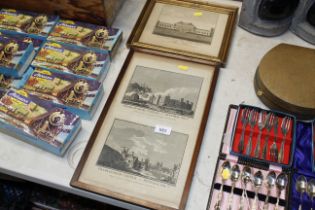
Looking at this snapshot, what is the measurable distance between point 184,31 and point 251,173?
0.45m

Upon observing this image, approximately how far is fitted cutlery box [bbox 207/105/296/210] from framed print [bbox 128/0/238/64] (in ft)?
0.72

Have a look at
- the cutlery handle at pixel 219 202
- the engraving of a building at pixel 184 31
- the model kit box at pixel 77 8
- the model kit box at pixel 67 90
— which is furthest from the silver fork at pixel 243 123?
the model kit box at pixel 77 8

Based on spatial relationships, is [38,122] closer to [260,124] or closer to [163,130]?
[163,130]

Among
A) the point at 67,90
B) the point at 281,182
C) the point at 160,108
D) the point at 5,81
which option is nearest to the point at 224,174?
the point at 281,182

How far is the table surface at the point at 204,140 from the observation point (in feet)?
2.38

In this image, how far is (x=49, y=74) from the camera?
2.76ft

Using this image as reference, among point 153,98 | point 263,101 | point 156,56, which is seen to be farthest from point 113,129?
point 263,101

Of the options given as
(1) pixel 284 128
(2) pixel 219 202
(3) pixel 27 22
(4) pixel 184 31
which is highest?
(4) pixel 184 31

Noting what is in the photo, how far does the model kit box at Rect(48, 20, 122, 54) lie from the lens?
0.89 meters

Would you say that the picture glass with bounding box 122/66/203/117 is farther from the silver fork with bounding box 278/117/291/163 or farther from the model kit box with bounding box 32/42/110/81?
the silver fork with bounding box 278/117/291/163

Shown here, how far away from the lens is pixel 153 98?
0.83m

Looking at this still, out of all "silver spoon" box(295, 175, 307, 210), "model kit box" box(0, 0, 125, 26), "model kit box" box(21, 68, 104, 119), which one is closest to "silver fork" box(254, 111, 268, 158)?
"silver spoon" box(295, 175, 307, 210)

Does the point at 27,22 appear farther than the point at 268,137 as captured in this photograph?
Yes

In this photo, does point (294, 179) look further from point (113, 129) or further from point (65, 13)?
point (65, 13)
